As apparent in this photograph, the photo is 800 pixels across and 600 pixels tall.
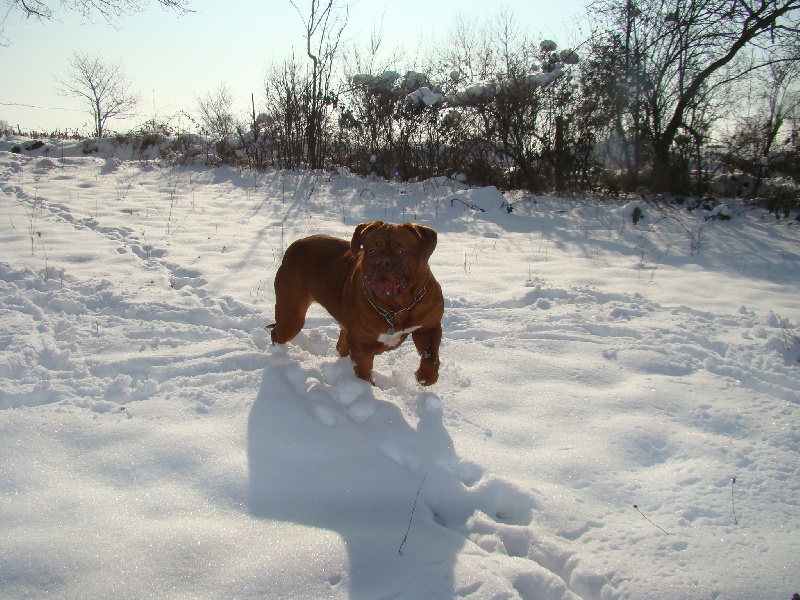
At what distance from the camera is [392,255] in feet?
9.23

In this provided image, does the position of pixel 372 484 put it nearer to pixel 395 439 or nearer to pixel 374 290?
pixel 395 439

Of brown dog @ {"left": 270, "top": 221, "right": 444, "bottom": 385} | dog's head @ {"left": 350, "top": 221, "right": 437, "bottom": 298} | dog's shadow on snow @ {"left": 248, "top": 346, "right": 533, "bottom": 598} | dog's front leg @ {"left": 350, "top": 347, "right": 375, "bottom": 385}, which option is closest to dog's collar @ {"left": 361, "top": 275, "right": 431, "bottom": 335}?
brown dog @ {"left": 270, "top": 221, "right": 444, "bottom": 385}

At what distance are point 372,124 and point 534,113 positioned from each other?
385 centimetres

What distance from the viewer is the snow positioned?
1.93 m

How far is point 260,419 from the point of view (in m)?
2.85

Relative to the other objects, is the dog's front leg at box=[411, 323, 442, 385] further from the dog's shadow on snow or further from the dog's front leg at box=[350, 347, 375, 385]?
the dog's front leg at box=[350, 347, 375, 385]

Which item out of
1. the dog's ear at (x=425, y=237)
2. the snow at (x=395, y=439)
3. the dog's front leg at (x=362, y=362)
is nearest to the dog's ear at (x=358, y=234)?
the dog's ear at (x=425, y=237)

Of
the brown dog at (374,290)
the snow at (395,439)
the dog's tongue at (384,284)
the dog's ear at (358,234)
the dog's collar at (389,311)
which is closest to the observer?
the snow at (395,439)

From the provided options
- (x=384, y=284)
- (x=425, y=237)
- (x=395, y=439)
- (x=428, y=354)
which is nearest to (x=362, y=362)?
(x=428, y=354)

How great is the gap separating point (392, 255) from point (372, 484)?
1.17 meters

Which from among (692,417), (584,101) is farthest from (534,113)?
(692,417)

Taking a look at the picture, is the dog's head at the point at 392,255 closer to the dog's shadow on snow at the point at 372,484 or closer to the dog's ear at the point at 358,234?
the dog's ear at the point at 358,234

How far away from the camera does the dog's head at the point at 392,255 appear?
8.90 feet

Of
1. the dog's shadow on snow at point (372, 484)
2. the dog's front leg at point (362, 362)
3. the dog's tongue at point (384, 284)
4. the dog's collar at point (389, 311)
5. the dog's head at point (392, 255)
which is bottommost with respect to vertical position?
the dog's shadow on snow at point (372, 484)
